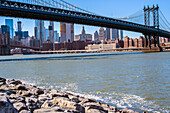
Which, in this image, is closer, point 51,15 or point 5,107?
point 5,107

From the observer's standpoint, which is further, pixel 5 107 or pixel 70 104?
pixel 70 104

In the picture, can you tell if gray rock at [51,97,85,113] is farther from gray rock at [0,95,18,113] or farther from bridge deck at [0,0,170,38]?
bridge deck at [0,0,170,38]

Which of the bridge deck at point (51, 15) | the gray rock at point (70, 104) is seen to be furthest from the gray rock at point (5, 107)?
the bridge deck at point (51, 15)

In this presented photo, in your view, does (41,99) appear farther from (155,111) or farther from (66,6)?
(66,6)

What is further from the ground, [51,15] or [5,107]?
[51,15]

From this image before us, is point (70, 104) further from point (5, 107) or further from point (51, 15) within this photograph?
point (51, 15)

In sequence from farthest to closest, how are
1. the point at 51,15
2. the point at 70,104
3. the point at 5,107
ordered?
the point at 51,15 → the point at 70,104 → the point at 5,107

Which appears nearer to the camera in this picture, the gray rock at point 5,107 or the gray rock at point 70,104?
the gray rock at point 5,107

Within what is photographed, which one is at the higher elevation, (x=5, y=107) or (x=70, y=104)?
(x=5, y=107)

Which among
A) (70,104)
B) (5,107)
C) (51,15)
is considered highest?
(51,15)

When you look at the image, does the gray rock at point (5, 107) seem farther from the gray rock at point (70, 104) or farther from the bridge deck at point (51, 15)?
the bridge deck at point (51, 15)

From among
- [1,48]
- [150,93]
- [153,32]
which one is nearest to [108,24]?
[153,32]

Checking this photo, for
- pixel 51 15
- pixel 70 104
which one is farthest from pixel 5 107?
pixel 51 15

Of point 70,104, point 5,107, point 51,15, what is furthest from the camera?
point 51,15
